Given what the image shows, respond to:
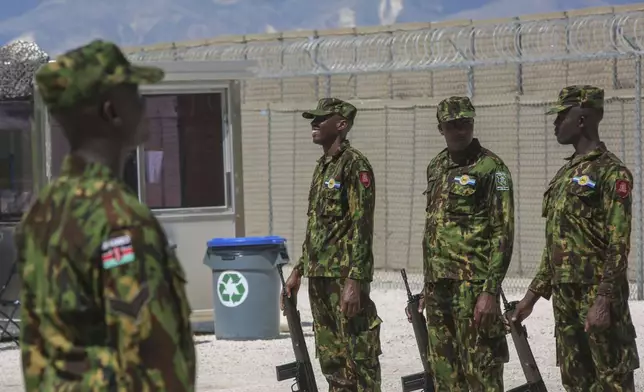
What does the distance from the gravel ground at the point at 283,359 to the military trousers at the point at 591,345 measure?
7.34 ft

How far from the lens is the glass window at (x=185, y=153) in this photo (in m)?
11.4

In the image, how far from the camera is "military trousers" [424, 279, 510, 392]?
20.3 ft

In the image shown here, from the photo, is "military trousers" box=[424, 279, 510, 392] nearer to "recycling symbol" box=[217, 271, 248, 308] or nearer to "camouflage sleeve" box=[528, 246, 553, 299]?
"camouflage sleeve" box=[528, 246, 553, 299]

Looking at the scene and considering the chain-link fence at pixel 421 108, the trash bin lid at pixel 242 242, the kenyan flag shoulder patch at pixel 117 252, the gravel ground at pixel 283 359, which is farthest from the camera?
the chain-link fence at pixel 421 108

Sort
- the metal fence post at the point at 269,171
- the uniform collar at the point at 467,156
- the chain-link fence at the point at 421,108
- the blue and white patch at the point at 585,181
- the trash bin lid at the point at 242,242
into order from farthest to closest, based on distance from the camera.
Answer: the metal fence post at the point at 269,171
the chain-link fence at the point at 421,108
the trash bin lid at the point at 242,242
the uniform collar at the point at 467,156
the blue and white patch at the point at 585,181

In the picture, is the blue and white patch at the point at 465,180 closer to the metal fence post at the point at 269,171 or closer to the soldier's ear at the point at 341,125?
the soldier's ear at the point at 341,125

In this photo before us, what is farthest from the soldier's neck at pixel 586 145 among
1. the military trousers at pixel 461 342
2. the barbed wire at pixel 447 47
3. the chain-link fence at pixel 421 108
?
the barbed wire at pixel 447 47

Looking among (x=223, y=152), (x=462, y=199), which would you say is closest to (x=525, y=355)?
(x=462, y=199)

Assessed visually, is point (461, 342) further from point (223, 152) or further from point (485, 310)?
point (223, 152)

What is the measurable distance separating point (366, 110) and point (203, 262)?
4.41 metres

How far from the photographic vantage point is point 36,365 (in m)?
2.81

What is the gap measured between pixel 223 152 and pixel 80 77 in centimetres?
889

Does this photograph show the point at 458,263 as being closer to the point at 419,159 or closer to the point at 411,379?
the point at 411,379

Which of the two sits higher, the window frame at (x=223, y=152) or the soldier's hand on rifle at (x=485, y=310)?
the window frame at (x=223, y=152)
